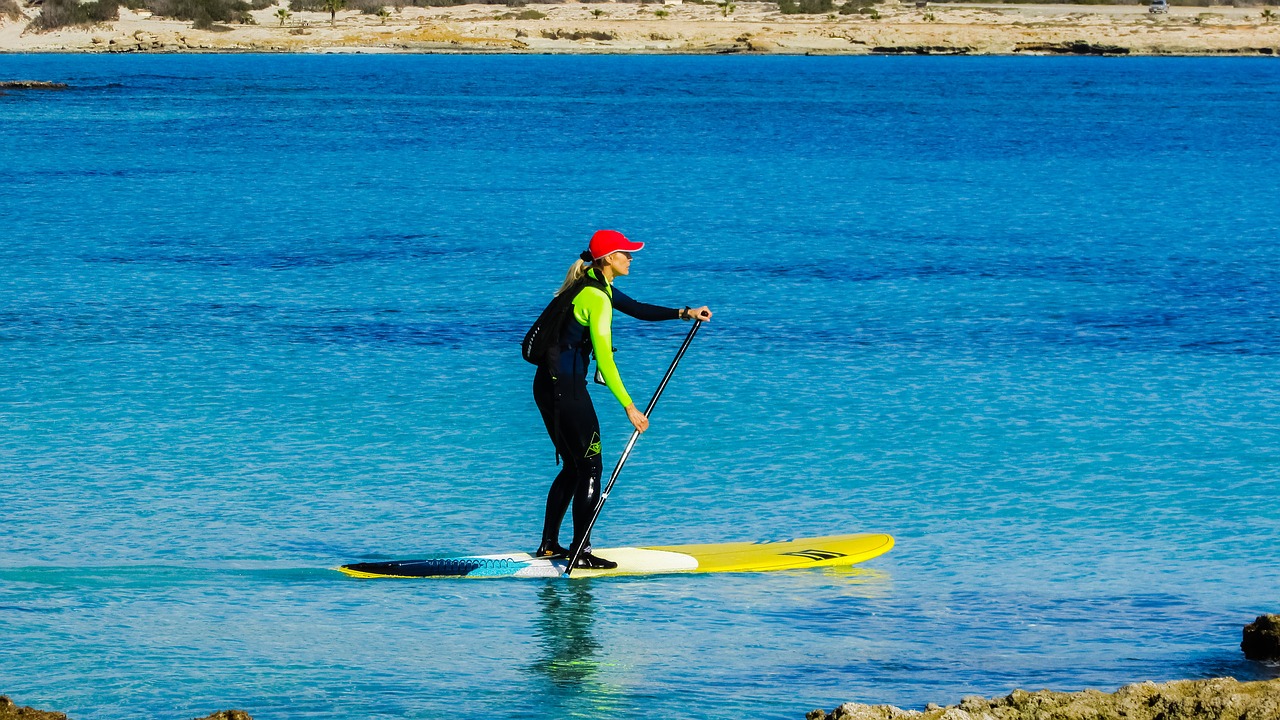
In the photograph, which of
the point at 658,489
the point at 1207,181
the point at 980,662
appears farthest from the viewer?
the point at 1207,181

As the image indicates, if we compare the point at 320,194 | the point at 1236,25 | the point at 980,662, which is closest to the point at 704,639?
the point at 980,662

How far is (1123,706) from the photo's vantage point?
6.41 metres

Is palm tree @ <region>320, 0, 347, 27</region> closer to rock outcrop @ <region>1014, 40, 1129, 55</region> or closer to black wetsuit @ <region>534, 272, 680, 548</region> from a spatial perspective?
rock outcrop @ <region>1014, 40, 1129, 55</region>

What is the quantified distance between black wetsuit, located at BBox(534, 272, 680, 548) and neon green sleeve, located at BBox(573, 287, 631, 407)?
12cm

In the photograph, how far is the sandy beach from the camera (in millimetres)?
143750

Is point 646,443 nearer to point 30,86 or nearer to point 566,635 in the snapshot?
point 566,635

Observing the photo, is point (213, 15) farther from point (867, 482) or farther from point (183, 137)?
point (867, 482)

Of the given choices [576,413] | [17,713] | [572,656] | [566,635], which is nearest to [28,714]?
[17,713]

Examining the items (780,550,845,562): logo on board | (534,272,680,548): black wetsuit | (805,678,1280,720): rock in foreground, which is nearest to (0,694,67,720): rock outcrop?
(805,678,1280,720): rock in foreground

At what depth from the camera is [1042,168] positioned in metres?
48.1

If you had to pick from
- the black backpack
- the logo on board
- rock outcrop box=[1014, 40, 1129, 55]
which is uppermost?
rock outcrop box=[1014, 40, 1129, 55]

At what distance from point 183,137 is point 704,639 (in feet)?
177

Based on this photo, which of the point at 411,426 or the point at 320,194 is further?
the point at 320,194

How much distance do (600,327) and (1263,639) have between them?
3.98 m
